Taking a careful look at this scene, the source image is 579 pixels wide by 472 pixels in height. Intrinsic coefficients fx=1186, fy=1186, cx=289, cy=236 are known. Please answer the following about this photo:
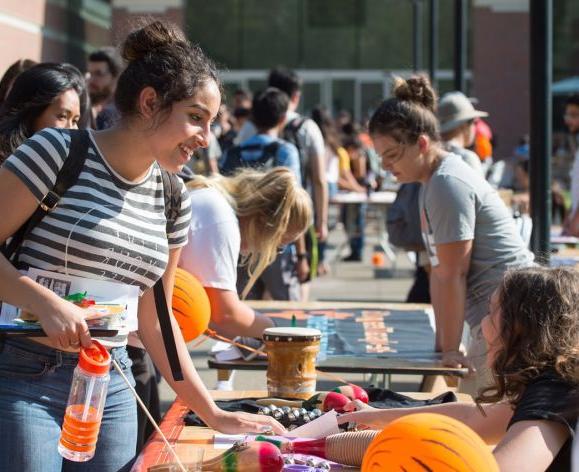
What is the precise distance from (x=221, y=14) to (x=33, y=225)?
2842cm

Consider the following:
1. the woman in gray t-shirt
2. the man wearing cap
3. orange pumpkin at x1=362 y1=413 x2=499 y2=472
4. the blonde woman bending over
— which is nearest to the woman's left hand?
orange pumpkin at x1=362 y1=413 x2=499 y2=472

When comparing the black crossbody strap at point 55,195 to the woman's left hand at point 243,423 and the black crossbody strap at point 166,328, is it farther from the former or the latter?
the woman's left hand at point 243,423

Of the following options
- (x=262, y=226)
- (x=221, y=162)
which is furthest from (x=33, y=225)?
(x=221, y=162)

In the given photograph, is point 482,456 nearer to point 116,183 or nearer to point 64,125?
point 116,183

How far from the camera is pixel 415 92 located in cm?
495

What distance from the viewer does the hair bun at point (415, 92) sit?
4926 mm

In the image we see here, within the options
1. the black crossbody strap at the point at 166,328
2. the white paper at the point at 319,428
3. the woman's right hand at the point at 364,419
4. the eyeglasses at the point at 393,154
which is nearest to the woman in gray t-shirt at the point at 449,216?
the eyeglasses at the point at 393,154

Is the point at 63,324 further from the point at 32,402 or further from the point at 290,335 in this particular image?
the point at 290,335

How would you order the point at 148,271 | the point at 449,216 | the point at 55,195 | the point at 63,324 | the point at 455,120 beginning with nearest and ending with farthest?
the point at 63,324, the point at 55,195, the point at 148,271, the point at 449,216, the point at 455,120

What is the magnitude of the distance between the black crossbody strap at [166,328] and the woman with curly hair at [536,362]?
91cm

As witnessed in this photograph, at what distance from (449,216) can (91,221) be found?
2067 mm

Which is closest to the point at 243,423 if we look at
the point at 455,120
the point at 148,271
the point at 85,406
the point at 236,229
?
the point at 148,271

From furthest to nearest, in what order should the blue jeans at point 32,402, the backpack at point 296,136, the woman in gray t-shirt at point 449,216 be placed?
the backpack at point 296,136
the woman in gray t-shirt at point 449,216
the blue jeans at point 32,402

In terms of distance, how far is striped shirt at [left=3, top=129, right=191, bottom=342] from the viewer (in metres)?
2.91
